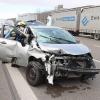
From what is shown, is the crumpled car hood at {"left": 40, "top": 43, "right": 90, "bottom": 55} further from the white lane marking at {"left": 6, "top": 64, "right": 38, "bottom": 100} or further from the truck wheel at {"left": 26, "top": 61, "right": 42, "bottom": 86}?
the white lane marking at {"left": 6, "top": 64, "right": 38, "bottom": 100}

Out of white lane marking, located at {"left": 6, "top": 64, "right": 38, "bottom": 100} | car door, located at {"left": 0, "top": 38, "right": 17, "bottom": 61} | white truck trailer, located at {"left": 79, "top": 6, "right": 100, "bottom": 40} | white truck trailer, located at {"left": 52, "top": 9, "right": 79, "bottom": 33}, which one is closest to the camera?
white lane marking, located at {"left": 6, "top": 64, "right": 38, "bottom": 100}

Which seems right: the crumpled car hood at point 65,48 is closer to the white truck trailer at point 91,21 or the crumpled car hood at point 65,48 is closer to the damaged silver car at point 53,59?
the damaged silver car at point 53,59

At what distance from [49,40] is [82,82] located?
151 cm

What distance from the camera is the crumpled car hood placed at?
311 inches

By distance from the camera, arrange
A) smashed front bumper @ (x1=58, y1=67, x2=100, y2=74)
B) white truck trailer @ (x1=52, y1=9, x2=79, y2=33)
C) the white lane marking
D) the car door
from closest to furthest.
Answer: the white lane marking, smashed front bumper @ (x1=58, y1=67, x2=100, y2=74), the car door, white truck trailer @ (x1=52, y1=9, x2=79, y2=33)

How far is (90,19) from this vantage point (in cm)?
3578

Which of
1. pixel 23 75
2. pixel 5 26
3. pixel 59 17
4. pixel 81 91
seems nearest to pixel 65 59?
pixel 81 91

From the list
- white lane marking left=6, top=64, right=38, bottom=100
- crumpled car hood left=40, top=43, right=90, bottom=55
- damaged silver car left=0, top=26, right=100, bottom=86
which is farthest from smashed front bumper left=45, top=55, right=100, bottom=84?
white lane marking left=6, top=64, right=38, bottom=100

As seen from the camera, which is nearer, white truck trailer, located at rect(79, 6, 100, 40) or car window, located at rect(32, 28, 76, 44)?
car window, located at rect(32, 28, 76, 44)

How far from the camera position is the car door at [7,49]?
9.99m

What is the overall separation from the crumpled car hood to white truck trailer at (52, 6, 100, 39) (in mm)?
25501

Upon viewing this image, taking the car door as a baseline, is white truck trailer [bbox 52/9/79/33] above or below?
below

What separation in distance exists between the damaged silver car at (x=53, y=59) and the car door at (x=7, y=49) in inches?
24.4

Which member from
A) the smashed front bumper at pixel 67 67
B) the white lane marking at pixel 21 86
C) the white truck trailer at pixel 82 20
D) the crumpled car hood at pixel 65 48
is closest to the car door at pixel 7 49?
the white lane marking at pixel 21 86
